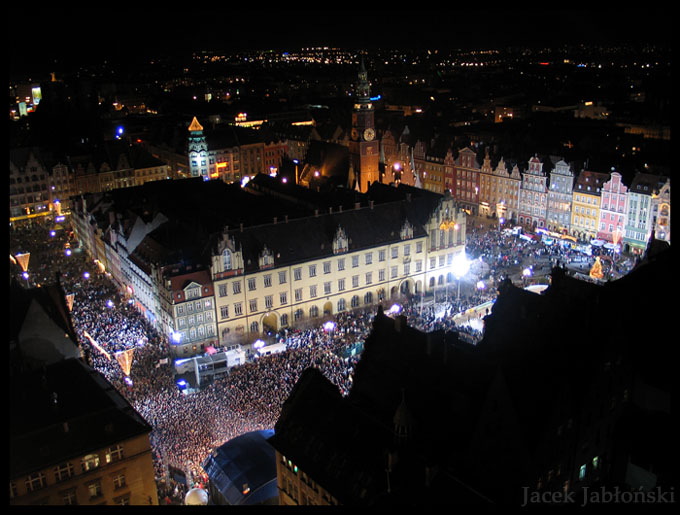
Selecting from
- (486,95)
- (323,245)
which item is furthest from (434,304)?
(486,95)

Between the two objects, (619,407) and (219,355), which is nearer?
(619,407)

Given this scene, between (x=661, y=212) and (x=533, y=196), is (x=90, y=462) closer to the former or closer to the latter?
(x=661, y=212)

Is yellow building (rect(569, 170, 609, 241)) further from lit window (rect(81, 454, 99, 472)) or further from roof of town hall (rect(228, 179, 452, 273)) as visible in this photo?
lit window (rect(81, 454, 99, 472))

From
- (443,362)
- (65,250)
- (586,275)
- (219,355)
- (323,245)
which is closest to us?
(443,362)

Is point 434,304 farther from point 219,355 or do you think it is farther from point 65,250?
point 65,250

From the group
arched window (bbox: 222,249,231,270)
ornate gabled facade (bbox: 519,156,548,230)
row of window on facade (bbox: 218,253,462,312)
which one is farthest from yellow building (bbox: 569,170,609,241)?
arched window (bbox: 222,249,231,270)

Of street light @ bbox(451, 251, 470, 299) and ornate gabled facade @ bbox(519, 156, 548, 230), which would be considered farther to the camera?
ornate gabled facade @ bbox(519, 156, 548, 230)
